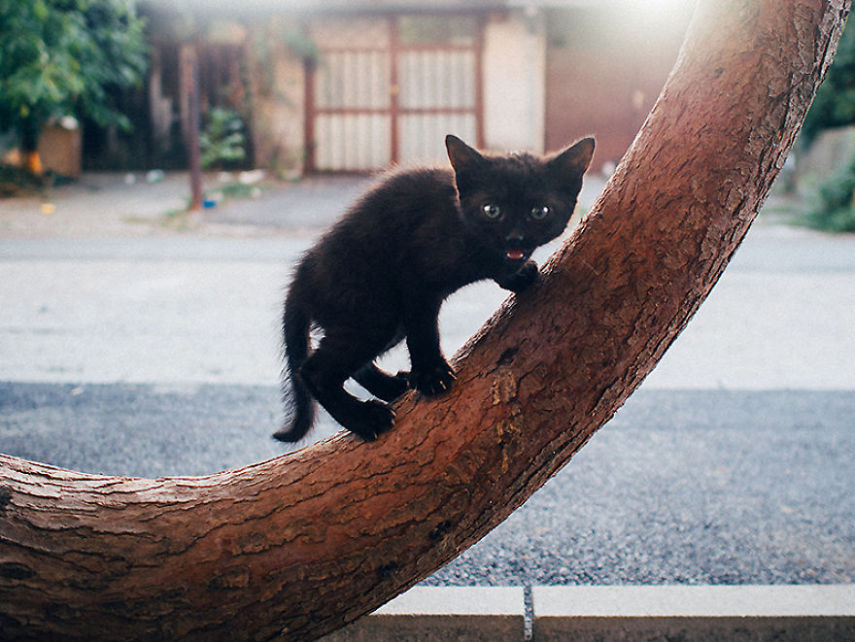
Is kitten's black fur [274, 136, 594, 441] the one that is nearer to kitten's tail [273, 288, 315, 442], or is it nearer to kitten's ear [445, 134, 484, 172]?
kitten's ear [445, 134, 484, 172]

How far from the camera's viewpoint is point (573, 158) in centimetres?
212

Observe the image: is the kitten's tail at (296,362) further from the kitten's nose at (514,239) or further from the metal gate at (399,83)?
the metal gate at (399,83)

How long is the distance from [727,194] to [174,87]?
16.3m

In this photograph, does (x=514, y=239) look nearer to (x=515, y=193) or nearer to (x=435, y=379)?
(x=515, y=193)

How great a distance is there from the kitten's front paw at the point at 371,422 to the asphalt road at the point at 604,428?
2.70ft

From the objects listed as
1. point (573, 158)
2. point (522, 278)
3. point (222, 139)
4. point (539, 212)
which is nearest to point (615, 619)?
point (522, 278)

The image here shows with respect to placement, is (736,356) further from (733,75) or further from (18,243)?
(18,243)

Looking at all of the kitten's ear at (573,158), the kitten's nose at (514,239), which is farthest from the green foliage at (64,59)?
the kitten's nose at (514,239)

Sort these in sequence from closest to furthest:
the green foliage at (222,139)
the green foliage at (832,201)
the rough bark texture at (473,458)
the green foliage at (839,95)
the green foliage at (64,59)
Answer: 1. the rough bark texture at (473,458)
2. the green foliage at (832,201)
3. the green foliage at (64,59)
4. the green foliage at (839,95)
5. the green foliage at (222,139)

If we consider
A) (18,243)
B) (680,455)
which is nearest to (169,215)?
(18,243)

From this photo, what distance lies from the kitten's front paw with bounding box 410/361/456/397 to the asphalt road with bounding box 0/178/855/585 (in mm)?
886

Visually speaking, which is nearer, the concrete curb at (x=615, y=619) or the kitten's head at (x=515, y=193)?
the kitten's head at (x=515, y=193)

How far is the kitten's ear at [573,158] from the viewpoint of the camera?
2.12m

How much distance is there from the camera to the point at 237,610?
1.76m
